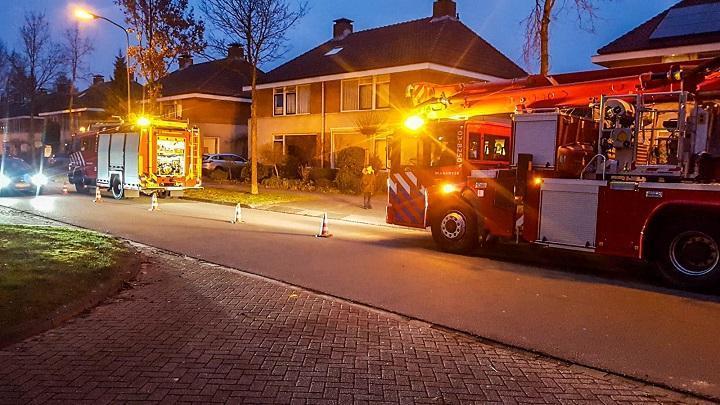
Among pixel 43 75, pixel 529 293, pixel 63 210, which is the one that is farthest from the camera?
pixel 43 75

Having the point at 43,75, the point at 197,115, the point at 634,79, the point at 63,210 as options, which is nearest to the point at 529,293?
the point at 634,79

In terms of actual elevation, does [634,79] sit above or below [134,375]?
above

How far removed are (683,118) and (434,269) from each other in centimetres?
443

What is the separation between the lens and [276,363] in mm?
5309

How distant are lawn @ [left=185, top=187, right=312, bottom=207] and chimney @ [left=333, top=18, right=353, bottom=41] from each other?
14.9 metres

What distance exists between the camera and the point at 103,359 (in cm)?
536

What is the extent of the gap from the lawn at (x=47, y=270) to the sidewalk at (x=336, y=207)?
7.81 metres

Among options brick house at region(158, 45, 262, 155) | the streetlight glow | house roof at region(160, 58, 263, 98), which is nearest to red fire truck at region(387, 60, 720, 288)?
the streetlight glow

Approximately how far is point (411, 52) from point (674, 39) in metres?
12.0

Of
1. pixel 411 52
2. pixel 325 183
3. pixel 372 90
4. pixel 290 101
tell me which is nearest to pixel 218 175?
pixel 290 101

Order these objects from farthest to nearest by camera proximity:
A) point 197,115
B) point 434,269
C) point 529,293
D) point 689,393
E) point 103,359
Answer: point 197,115, point 434,269, point 529,293, point 103,359, point 689,393

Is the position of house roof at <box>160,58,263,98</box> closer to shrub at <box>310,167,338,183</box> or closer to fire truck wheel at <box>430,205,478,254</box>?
shrub at <box>310,167,338,183</box>

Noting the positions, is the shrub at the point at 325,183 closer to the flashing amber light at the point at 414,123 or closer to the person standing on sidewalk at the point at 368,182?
the person standing on sidewalk at the point at 368,182

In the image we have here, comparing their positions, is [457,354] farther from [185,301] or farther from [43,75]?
[43,75]
